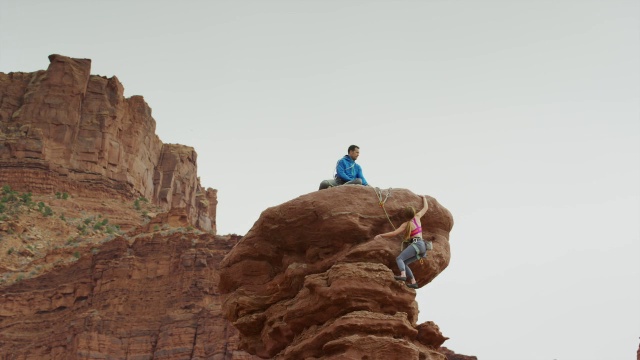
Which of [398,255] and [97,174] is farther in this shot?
[97,174]

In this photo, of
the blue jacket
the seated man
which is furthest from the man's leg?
the blue jacket

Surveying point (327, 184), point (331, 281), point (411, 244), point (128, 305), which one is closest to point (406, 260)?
point (411, 244)

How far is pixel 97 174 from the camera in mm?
92875

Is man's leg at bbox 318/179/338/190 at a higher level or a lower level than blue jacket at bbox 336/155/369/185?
lower

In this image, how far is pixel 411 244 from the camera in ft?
45.5

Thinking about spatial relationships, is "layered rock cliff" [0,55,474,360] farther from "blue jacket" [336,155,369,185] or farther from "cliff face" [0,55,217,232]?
"blue jacket" [336,155,369,185]

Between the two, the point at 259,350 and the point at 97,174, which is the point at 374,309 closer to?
the point at 259,350

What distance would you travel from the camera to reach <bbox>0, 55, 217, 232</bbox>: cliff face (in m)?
90.2

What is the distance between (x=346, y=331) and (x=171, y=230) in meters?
55.1

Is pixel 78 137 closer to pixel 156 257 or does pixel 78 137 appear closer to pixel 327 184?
pixel 156 257

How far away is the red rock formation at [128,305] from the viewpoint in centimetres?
5769

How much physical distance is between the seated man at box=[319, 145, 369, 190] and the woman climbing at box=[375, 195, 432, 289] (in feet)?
4.43

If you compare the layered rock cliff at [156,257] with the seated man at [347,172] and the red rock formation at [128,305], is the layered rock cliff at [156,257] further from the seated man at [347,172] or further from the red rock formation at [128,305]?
the seated man at [347,172]

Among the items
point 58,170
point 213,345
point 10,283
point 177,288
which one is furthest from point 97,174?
point 213,345
